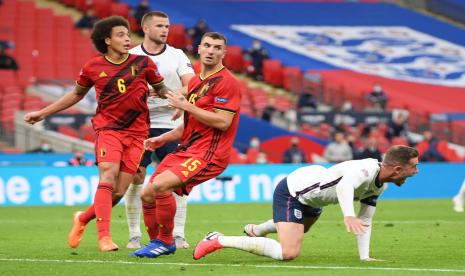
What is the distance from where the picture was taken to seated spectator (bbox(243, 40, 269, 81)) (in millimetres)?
38938

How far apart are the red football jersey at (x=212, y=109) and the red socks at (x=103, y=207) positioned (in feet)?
3.00

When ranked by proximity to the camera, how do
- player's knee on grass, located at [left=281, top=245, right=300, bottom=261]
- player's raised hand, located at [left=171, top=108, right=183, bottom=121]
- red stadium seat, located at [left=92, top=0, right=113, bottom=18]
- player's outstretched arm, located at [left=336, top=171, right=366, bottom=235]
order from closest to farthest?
player's outstretched arm, located at [left=336, top=171, right=366, bottom=235]
player's knee on grass, located at [left=281, top=245, right=300, bottom=261]
player's raised hand, located at [left=171, top=108, right=183, bottom=121]
red stadium seat, located at [left=92, top=0, right=113, bottom=18]

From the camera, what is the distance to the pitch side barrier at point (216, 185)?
23.2 metres

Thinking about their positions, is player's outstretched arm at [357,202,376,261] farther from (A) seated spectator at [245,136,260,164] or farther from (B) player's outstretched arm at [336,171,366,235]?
(A) seated spectator at [245,136,260,164]

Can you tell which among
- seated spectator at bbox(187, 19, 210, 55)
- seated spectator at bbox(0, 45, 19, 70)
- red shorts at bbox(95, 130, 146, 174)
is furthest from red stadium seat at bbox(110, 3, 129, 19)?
red shorts at bbox(95, 130, 146, 174)

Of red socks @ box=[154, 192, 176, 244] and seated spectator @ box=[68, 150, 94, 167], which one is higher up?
red socks @ box=[154, 192, 176, 244]

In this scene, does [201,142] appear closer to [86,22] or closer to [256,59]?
[86,22]

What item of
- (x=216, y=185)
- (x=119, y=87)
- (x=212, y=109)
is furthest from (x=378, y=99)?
(x=212, y=109)

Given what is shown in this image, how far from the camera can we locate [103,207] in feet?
36.7

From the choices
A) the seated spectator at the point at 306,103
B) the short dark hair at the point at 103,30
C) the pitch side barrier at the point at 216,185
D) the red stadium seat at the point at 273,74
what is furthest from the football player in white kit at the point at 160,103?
the red stadium seat at the point at 273,74

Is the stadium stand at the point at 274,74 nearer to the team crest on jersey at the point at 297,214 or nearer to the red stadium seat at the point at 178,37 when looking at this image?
the red stadium seat at the point at 178,37

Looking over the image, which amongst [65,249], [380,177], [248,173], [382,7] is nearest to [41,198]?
[248,173]

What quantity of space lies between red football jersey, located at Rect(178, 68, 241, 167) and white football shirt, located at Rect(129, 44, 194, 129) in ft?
5.76

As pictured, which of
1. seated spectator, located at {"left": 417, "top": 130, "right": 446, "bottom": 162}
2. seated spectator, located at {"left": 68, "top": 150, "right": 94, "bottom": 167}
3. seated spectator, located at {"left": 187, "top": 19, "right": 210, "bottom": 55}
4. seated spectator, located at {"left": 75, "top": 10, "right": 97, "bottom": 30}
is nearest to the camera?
seated spectator, located at {"left": 68, "top": 150, "right": 94, "bottom": 167}
